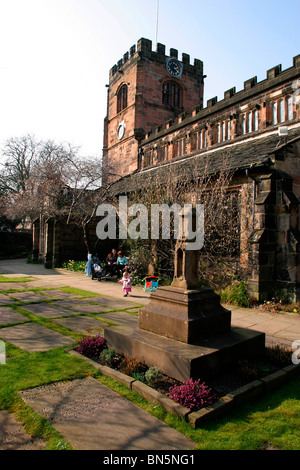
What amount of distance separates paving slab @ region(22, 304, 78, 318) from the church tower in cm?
1812

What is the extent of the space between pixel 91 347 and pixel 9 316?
3183 millimetres

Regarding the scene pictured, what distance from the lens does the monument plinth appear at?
389 cm

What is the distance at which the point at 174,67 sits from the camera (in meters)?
28.5

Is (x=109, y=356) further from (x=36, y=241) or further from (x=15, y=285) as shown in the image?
(x=36, y=241)

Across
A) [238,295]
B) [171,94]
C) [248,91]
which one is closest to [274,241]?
[238,295]

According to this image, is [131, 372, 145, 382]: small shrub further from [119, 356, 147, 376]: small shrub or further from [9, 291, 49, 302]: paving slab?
[9, 291, 49, 302]: paving slab

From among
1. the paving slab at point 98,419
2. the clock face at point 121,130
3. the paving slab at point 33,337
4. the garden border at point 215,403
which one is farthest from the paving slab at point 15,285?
the clock face at point 121,130

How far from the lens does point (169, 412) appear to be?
10.6ft

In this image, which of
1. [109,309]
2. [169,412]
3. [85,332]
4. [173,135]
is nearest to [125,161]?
[173,135]

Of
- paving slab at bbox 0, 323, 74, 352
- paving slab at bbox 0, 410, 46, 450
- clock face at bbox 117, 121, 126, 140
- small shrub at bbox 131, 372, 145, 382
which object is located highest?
clock face at bbox 117, 121, 126, 140

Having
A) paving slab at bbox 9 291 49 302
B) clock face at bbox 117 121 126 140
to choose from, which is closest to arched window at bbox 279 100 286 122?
paving slab at bbox 9 291 49 302

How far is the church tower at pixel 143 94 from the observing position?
87.2 feet

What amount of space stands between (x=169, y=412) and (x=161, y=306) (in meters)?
1.66
